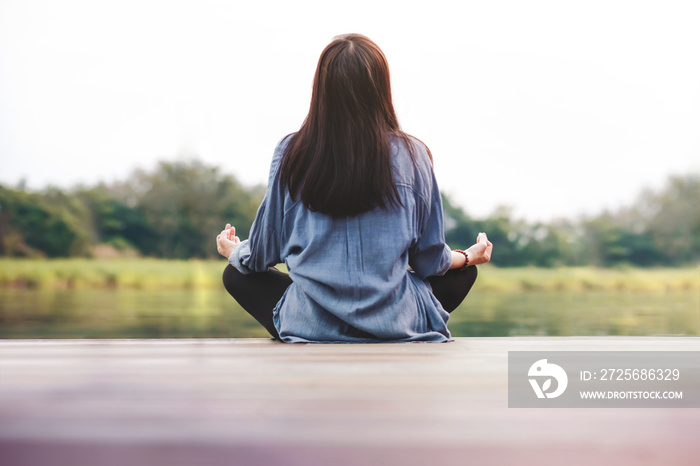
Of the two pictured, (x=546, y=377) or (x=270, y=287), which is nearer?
(x=546, y=377)

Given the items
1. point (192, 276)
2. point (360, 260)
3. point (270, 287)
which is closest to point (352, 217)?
point (360, 260)

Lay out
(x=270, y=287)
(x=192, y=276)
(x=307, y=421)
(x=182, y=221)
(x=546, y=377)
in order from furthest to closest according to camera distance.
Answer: (x=192, y=276) < (x=182, y=221) < (x=270, y=287) < (x=546, y=377) < (x=307, y=421)

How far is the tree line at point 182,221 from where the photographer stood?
2038 cm

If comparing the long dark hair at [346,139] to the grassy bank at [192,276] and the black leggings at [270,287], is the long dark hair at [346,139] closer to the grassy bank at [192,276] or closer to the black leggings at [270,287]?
the black leggings at [270,287]

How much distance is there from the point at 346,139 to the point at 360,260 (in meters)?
0.22

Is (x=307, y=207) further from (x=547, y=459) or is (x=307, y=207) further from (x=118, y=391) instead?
(x=547, y=459)

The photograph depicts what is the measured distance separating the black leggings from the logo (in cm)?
54

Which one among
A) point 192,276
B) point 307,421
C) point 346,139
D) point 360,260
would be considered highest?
point 346,139

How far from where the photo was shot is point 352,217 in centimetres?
130

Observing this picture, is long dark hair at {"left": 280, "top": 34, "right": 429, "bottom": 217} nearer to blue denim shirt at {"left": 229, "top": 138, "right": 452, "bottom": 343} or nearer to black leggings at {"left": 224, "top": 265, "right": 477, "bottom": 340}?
blue denim shirt at {"left": 229, "top": 138, "right": 452, "bottom": 343}

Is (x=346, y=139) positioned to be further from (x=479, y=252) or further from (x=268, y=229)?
(x=479, y=252)

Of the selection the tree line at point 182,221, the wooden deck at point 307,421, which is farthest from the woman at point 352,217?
the tree line at point 182,221

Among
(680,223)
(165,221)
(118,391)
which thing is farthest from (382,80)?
(680,223)

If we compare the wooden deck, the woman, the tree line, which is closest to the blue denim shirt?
the woman
